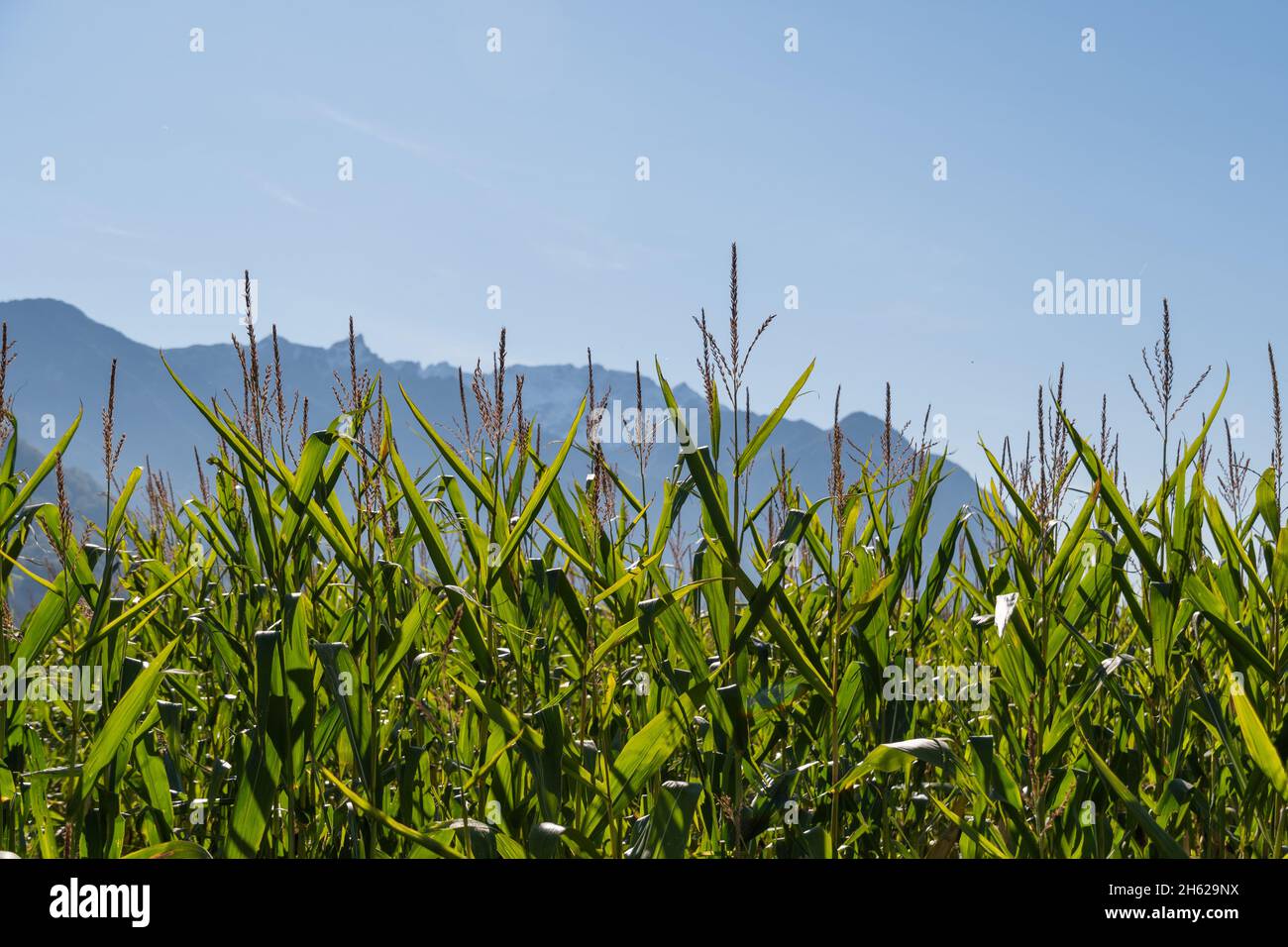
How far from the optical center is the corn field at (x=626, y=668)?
66.6 inches

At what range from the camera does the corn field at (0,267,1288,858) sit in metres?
1.69

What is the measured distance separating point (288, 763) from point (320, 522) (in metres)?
0.53

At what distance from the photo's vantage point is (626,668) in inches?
102
